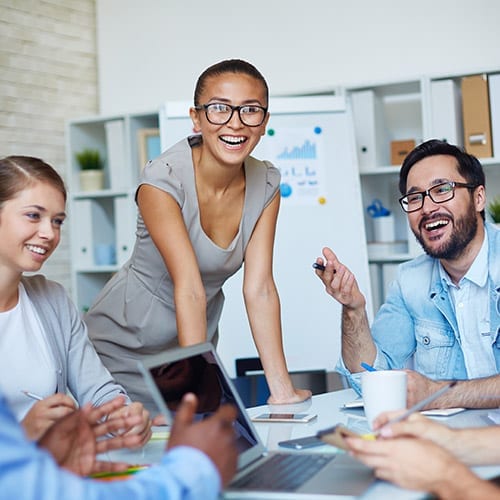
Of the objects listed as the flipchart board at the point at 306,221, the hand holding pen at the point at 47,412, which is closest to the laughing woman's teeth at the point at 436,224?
the hand holding pen at the point at 47,412

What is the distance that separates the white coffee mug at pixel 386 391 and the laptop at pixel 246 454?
0.42 feet

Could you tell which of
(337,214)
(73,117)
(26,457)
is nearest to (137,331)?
(26,457)

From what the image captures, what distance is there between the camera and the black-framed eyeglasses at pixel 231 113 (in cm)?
192

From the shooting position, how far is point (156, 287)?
219 centimetres

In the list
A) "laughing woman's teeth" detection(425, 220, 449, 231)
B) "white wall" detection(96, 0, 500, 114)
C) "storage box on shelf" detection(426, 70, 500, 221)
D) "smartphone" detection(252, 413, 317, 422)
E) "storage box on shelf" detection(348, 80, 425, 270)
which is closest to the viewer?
"smartphone" detection(252, 413, 317, 422)

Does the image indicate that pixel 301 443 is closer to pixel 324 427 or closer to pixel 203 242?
pixel 324 427

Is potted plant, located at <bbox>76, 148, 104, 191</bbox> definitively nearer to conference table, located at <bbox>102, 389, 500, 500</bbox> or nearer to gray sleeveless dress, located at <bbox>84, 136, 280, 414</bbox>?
gray sleeveless dress, located at <bbox>84, 136, 280, 414</bbox>

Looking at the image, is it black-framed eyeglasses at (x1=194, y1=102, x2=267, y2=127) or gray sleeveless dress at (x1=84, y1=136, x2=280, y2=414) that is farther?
gray sleeveless dress at (x1=84, y1=136, x2=280, y2=414)

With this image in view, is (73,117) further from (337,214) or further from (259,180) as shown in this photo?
(259,180)

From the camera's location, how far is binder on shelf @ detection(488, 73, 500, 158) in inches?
141

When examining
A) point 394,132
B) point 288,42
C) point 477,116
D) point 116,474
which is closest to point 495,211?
point 477,116

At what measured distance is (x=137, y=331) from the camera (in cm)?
219

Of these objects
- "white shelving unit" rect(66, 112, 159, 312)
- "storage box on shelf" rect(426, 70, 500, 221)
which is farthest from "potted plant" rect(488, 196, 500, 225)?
"white shelving unit" rect(66, 112, 159, 312)

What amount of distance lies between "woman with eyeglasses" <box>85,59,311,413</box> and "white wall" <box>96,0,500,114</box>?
6.43 feet
